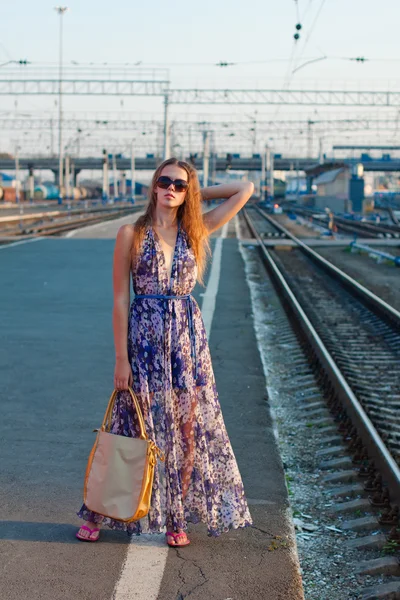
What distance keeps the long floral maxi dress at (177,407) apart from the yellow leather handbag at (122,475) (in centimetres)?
10

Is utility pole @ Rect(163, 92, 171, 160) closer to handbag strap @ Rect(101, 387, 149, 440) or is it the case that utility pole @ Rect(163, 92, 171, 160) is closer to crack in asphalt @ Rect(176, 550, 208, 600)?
handbag strap @ Rect(101, 387, 149, 440)

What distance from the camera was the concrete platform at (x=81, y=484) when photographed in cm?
386

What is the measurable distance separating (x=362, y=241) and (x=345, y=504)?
25.9 metres

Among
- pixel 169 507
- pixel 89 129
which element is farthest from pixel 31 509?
pixel 89 129

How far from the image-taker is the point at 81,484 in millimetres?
5109

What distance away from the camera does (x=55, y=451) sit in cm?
579

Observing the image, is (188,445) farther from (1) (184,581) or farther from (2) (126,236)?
(2) (126,236)

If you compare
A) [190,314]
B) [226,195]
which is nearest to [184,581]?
[190,314]

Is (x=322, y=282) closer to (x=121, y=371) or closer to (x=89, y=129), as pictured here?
(x=121, y=371)

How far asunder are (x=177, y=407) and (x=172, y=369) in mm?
164

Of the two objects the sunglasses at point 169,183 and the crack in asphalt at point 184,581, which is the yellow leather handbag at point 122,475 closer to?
the crack in asphalt at point 184,581

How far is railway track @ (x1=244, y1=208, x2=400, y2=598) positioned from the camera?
17.7 ft

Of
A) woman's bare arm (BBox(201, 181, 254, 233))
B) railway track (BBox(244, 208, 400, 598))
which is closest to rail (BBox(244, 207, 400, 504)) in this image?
railway track (BBox(244, 208, 400, 598))

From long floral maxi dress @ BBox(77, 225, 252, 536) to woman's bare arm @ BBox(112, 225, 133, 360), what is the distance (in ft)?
0.16
